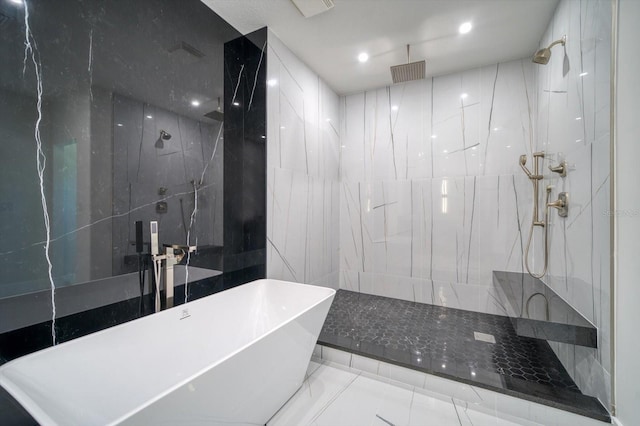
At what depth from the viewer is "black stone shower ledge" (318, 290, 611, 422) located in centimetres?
154

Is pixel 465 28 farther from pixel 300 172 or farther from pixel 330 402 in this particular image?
pixel 330 402

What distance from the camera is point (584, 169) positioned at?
5.13 ft

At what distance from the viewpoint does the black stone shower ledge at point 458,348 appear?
1540 mm

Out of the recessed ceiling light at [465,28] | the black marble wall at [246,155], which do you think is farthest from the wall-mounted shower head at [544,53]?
the black marble wall at [246,155]

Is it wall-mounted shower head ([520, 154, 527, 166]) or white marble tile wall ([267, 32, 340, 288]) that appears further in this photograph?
wall-mounted shower head ([520, 154, 527, 166])

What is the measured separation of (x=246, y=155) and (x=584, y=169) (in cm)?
242

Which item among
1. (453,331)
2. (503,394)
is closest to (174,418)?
(503,394)

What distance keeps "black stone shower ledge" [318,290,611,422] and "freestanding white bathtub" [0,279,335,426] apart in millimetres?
703

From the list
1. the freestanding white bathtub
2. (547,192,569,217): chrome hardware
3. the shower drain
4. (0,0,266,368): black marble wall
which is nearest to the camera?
the freestanding white bathtub

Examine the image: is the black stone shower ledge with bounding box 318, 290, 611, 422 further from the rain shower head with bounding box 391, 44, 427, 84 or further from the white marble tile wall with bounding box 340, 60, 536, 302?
the rain shower head with bounding box 391, 44, 427, 84

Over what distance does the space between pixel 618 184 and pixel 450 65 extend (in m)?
2.16

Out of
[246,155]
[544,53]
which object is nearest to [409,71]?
[544,53]

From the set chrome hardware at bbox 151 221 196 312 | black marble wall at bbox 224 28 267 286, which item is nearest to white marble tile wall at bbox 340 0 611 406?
black marble wall at bbox 224 28 267 286

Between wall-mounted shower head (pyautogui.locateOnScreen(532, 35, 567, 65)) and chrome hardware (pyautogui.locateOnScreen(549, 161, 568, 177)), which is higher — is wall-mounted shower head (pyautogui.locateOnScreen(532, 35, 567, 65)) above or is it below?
above
